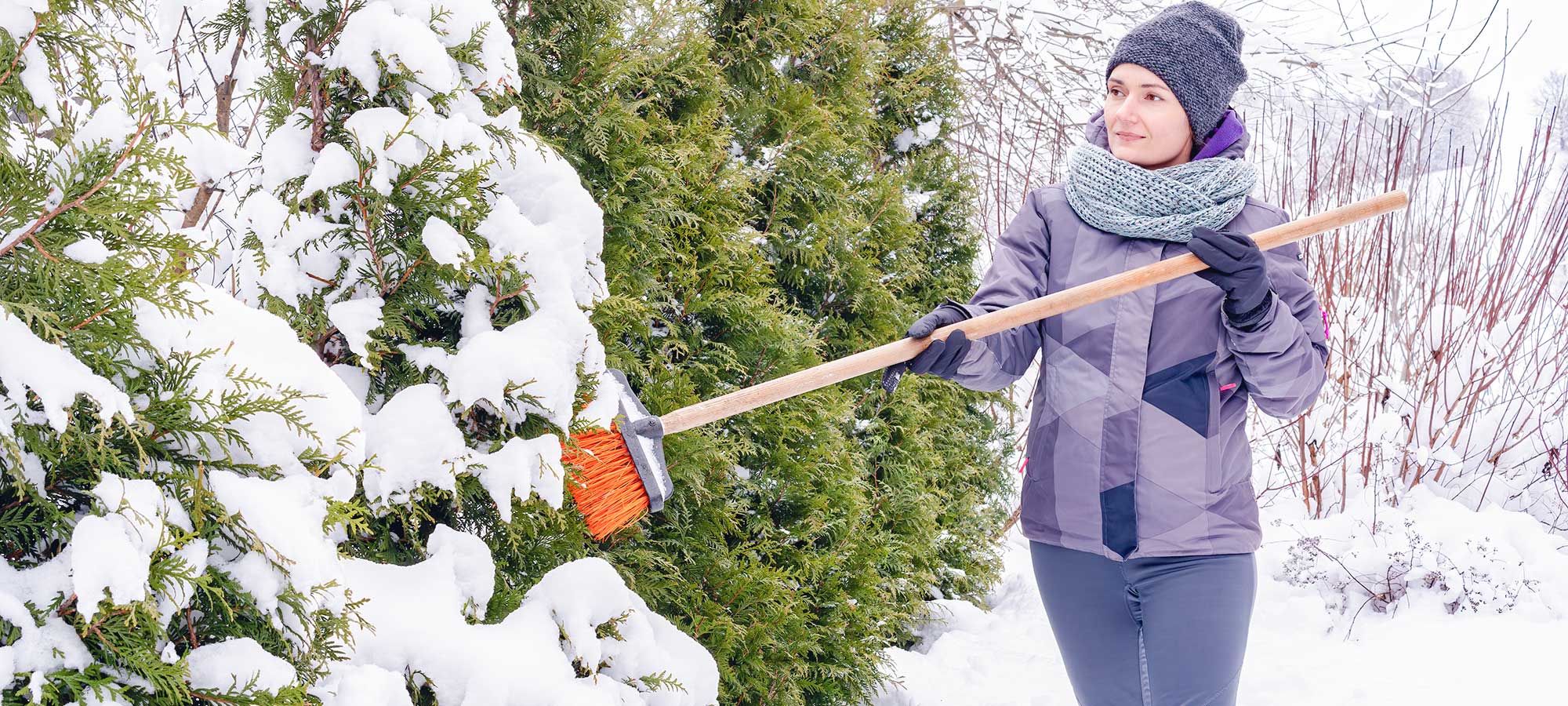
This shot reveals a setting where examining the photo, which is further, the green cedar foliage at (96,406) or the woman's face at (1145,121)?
the woman's face at (1145,121)

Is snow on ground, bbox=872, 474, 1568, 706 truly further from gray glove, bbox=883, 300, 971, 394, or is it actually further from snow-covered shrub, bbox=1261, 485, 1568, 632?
gray glove, bbox=883, 300, 971, 394

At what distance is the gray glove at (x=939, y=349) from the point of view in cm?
221

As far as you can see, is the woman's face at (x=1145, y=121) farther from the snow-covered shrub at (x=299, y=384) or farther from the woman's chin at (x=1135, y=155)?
the snow-covered shrub at (x=299, y=384)

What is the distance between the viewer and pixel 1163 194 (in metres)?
2.26

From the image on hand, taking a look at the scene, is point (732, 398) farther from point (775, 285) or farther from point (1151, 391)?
point (775, 285)

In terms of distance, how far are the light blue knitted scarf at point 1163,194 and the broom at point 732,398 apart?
88 mm

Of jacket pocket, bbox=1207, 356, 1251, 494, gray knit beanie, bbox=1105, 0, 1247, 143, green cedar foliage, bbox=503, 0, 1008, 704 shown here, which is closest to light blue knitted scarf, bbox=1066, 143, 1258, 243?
gray knit beanie, bbox=1105, 0, 1247, 143

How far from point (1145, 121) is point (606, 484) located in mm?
1464

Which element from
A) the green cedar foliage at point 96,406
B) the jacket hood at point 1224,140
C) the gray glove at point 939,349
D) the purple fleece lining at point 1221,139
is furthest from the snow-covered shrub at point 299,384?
the purple fleece lining at point 1221,139

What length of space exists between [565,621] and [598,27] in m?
1.44

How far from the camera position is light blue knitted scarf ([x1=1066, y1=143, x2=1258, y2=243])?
224 cm

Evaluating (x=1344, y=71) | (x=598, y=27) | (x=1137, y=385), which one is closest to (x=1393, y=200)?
(x=1137, y=385)

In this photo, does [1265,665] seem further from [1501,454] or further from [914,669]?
[1501,454]

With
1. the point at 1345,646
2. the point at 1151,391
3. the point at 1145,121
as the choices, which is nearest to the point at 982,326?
the point at 1151,391
